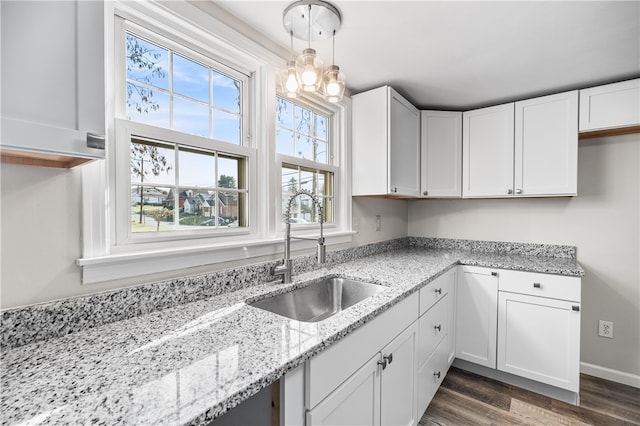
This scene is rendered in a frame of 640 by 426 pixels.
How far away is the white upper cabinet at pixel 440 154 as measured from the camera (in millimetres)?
2643

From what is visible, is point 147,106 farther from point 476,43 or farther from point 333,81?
point 476,43

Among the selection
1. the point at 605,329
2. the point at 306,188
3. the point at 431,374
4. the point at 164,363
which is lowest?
the point at 431,374

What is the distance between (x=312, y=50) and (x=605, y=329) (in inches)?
115

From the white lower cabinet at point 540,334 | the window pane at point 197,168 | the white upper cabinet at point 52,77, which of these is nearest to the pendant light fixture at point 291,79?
the window pane at point 197,168

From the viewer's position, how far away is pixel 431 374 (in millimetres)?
1836

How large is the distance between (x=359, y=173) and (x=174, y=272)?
1.51 metres

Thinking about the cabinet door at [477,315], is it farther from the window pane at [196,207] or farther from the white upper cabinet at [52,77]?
the white upper cabinet at [52,77]

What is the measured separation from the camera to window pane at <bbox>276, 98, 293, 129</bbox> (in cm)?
187

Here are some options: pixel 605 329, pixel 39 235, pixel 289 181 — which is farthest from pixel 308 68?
pixel 605 329

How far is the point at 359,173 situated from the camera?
7.55 feet

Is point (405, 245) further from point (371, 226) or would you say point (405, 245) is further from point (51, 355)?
point (51, 355)

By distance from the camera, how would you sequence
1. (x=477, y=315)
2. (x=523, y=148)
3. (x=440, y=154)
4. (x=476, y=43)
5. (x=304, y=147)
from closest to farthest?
(x=476, y=43) < (x=304, y=147) < (x=477, y=315) < (x=523, y=148) < (x=440, y=154)

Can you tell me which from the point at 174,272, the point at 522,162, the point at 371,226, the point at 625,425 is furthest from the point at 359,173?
the point at 625,425

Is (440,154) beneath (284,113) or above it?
beneath
